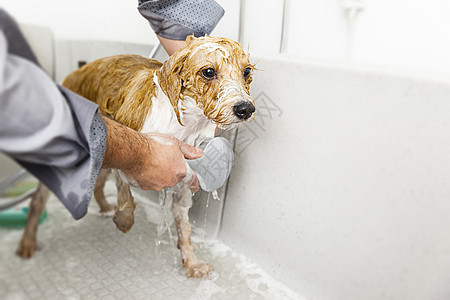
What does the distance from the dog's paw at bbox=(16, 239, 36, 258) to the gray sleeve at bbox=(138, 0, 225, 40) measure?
1.79ft

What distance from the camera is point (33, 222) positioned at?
0.54m

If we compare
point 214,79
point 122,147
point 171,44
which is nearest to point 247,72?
point 214,79

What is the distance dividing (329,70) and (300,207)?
0.32m

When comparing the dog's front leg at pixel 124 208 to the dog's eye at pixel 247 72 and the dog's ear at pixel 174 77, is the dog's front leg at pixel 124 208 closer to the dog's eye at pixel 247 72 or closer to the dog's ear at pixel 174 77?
the dog's ear at pixel 174 77

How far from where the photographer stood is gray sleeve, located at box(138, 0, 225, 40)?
0.85m

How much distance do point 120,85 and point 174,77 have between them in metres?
0.20

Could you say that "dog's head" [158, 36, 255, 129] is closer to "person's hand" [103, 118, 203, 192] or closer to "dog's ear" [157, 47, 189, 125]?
"dog's ear" [157, 47, 189, 125]

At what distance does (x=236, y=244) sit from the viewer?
1.07 m

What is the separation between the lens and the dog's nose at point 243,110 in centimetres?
72

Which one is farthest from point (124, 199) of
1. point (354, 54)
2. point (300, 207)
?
point (354, 54)

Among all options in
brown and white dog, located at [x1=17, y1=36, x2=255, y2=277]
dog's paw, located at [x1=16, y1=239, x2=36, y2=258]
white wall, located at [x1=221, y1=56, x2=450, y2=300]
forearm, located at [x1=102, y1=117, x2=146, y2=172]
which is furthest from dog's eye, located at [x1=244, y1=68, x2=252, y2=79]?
dog's paw, located at [x1=16, y1=239, x2=36, y2=258]

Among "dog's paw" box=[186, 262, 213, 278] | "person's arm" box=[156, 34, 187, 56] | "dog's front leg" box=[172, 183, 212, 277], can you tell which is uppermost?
"person's arm" box=[156, 34, 187, 56]

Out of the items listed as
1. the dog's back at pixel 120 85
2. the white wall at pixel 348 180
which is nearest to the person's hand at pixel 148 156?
the dog's back at pixel 120 85

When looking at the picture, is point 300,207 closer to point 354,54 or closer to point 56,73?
point 56,73
